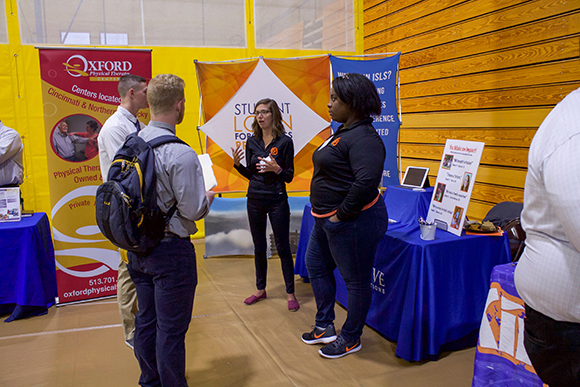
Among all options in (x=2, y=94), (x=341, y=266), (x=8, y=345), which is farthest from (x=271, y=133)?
(x=2, y=94)

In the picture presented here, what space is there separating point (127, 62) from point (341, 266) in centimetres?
216

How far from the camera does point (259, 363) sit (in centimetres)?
221

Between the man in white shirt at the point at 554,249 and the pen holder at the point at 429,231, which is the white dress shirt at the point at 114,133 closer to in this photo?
the pen holder at the point at 429,231

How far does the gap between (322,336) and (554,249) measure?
166 centimetres

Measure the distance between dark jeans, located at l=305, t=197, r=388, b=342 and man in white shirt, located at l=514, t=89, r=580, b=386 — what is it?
3.38 feet

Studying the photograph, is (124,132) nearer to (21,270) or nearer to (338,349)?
(21,270)

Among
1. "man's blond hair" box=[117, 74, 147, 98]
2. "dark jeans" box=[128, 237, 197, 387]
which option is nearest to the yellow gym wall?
"man's blond hair" box=[117, 74, 147, 98]

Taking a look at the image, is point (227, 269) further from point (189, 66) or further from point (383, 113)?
point (189, 66)

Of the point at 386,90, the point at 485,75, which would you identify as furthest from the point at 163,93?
the point at 485,75

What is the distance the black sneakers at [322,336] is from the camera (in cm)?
237

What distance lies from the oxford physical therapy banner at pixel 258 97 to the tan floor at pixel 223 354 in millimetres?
1449

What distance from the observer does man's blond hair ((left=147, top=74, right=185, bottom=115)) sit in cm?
154

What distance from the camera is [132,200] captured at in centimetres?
141

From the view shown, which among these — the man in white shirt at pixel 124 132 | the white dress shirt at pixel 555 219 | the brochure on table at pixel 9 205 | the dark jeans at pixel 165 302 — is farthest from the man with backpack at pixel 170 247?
the brochure on table at pixel 9 205
